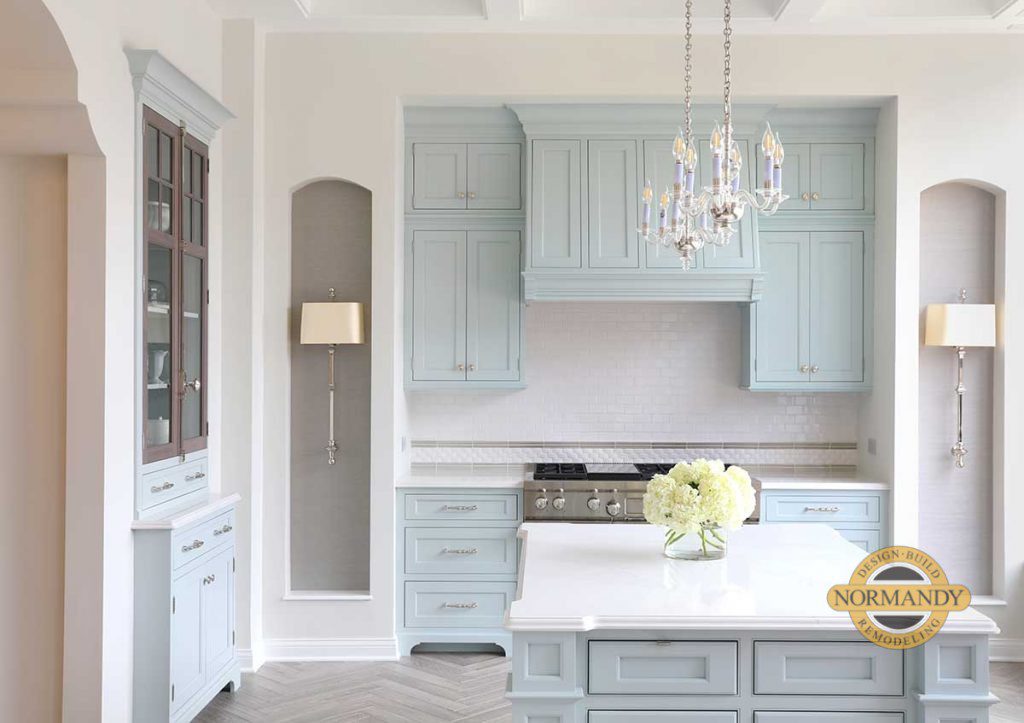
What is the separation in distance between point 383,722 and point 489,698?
0.57 meters

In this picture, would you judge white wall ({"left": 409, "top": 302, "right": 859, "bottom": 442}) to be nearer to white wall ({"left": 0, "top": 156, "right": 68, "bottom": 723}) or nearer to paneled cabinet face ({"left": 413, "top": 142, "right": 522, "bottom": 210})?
paneled cabinet face ({"left": 413, "top": 142, "right": 522, "bottom": 210})

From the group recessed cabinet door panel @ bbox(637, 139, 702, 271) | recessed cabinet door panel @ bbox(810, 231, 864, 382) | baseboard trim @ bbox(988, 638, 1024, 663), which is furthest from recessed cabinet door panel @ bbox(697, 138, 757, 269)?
baseboard trim @ bbox(988, 638, 1024, 663)

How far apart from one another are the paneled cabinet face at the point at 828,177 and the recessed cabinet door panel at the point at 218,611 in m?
3.64

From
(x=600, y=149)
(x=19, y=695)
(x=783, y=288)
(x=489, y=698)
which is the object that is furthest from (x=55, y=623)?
(x=783, y=288)

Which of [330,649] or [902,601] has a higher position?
[902,601]

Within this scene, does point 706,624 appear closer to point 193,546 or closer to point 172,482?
point 193,546

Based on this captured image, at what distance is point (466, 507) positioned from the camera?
5.19 m

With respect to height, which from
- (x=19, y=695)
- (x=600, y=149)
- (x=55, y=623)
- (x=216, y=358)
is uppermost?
(x=600, y=149)

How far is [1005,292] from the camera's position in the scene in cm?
509

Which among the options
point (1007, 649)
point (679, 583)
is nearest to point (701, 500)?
point (679, 583)

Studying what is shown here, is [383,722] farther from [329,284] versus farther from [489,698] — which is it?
[329,284]

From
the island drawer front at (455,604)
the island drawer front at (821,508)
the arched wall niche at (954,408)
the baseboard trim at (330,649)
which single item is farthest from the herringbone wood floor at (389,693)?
the island drawer front at (821,508)

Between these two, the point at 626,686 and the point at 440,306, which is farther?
the point at 440,306

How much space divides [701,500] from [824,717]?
719 millimetres
